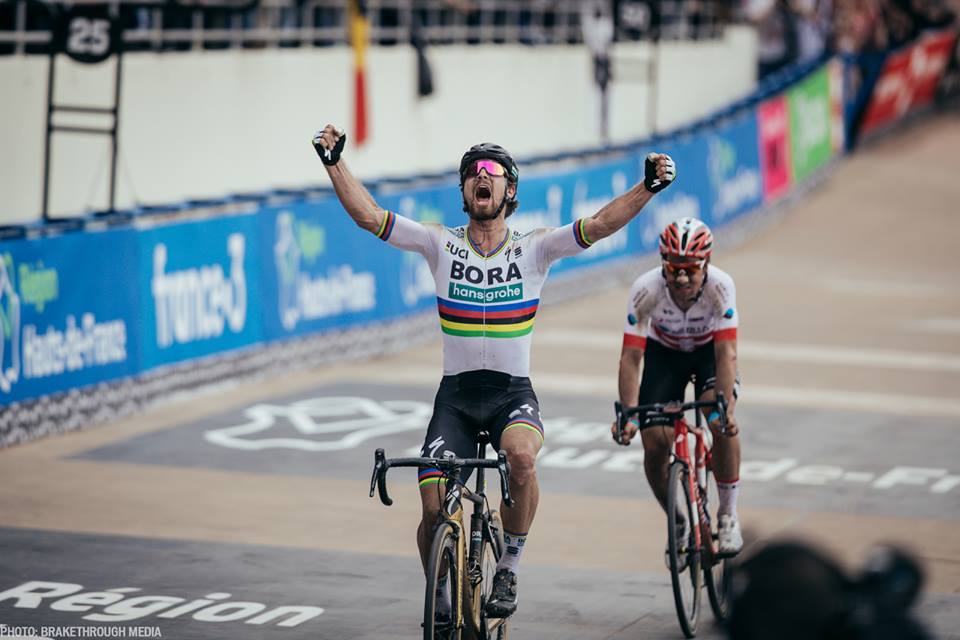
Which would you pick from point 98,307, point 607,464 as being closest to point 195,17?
point 98,307

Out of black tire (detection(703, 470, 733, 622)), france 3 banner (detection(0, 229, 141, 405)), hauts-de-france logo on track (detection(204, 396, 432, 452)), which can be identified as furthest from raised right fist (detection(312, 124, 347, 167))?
hauts-de-france logo on track (detection(204, 396, 432, 452))

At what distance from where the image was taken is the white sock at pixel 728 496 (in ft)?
29.8

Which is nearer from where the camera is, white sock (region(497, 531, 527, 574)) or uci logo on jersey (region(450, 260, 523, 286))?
white sock (region(497, 531, 527, 574))

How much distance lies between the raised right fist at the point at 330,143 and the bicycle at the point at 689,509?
2.01m

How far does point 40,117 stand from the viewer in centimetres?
1639

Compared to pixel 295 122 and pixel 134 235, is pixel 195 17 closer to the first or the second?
pixel 295 122

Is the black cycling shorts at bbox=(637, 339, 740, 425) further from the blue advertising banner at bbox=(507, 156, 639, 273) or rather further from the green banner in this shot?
the green banner

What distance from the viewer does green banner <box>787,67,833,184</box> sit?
2977cm

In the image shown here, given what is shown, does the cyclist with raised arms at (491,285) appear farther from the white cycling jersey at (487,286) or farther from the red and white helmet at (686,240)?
the red and white helmet at (686,240)

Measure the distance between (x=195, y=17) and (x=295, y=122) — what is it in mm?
2121

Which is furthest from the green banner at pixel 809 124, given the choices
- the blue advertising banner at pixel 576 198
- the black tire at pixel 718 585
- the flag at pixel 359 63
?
the black tire at pixel 718 585

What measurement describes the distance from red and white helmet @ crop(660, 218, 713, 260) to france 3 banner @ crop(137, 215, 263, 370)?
6428 mm

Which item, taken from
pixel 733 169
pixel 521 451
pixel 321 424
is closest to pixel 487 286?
pixel 521 451

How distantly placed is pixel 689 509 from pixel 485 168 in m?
2.17
